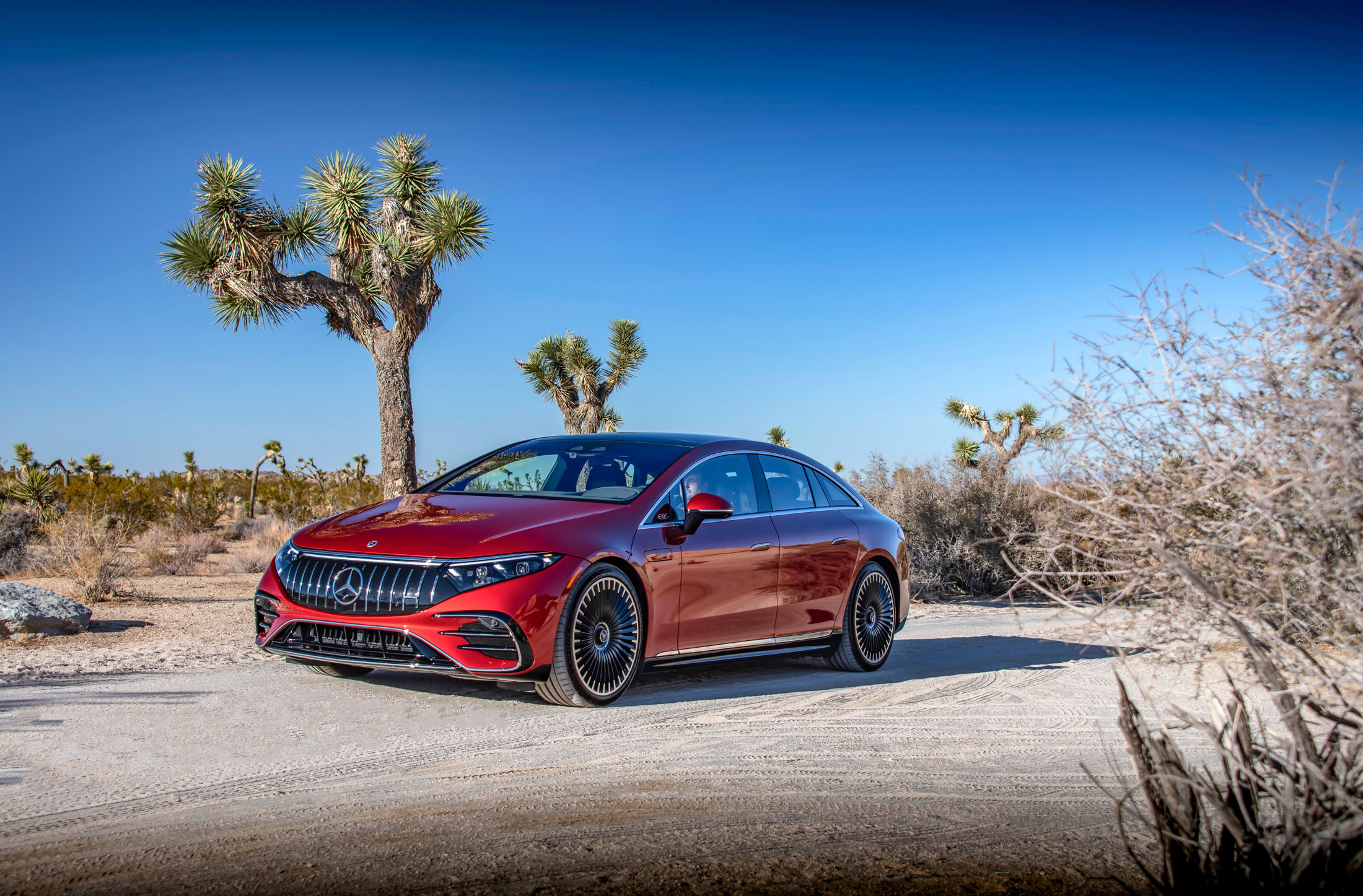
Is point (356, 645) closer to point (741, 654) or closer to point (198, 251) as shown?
point (741, 654)

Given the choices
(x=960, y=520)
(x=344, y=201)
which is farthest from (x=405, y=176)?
(x=960, y=520)

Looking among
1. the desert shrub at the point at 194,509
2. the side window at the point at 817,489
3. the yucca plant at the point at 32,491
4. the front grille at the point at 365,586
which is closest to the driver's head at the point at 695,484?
the side window at the point at 817,489

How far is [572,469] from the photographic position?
778cm

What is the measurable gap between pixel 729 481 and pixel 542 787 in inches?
136

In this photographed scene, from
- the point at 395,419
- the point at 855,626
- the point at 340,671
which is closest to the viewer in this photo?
the point at 340,671

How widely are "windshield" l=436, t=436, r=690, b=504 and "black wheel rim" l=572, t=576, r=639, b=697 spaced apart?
727 millimetres

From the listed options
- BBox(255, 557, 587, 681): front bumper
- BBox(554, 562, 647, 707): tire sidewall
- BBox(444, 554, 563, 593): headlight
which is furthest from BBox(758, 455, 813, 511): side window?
BBox(444, 554, 563, 593): headlight

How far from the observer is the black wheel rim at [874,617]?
8.60 meters

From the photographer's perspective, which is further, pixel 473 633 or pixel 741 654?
pixel 741 654

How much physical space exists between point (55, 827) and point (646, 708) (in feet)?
10.9

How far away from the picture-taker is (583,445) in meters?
8.08

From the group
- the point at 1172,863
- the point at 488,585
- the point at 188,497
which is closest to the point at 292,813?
the point at 488,585

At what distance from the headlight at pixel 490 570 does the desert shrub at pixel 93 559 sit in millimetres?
7346

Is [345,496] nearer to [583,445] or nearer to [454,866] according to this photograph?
[583,445]
